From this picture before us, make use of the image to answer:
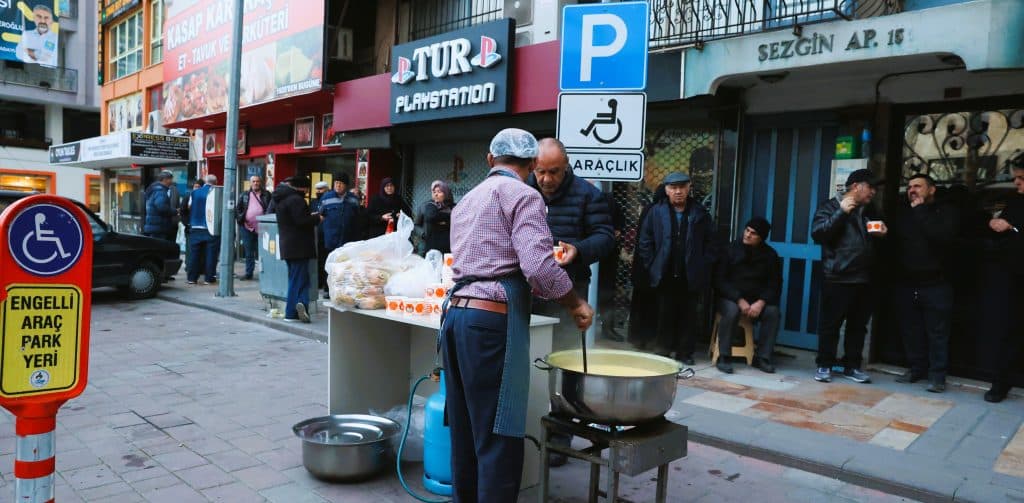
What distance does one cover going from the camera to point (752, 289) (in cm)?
720

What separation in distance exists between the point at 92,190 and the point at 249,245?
87.7 ft

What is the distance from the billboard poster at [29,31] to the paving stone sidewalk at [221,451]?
28.0 metres

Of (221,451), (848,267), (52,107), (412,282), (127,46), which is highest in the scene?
(127,46)

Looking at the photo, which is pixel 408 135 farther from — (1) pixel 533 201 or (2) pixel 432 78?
(1) pixel 533 201

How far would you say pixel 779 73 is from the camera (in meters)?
6.79

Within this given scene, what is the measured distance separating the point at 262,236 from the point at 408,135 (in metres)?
2.95

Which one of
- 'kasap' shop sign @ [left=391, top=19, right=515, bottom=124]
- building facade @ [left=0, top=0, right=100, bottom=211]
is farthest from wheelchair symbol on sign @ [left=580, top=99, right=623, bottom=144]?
building facade @ [left=0, top=0, right=100, bottom=211]

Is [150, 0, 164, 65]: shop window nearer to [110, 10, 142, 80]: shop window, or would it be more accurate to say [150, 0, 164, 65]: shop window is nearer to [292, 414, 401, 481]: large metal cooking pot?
[110, 10, 142, 80]: shop window

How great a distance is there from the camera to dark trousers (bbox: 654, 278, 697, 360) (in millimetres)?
7277

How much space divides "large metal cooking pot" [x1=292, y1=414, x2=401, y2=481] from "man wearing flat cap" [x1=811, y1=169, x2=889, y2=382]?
4325mm

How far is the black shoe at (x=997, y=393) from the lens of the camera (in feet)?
19.7

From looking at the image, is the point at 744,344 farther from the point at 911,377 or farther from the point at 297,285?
the point at 297,285

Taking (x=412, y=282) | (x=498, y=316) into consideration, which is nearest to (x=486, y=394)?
(x=498, y=316)

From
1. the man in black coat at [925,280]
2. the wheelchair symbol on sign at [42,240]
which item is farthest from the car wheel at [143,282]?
the man in black coat at [925,280]
